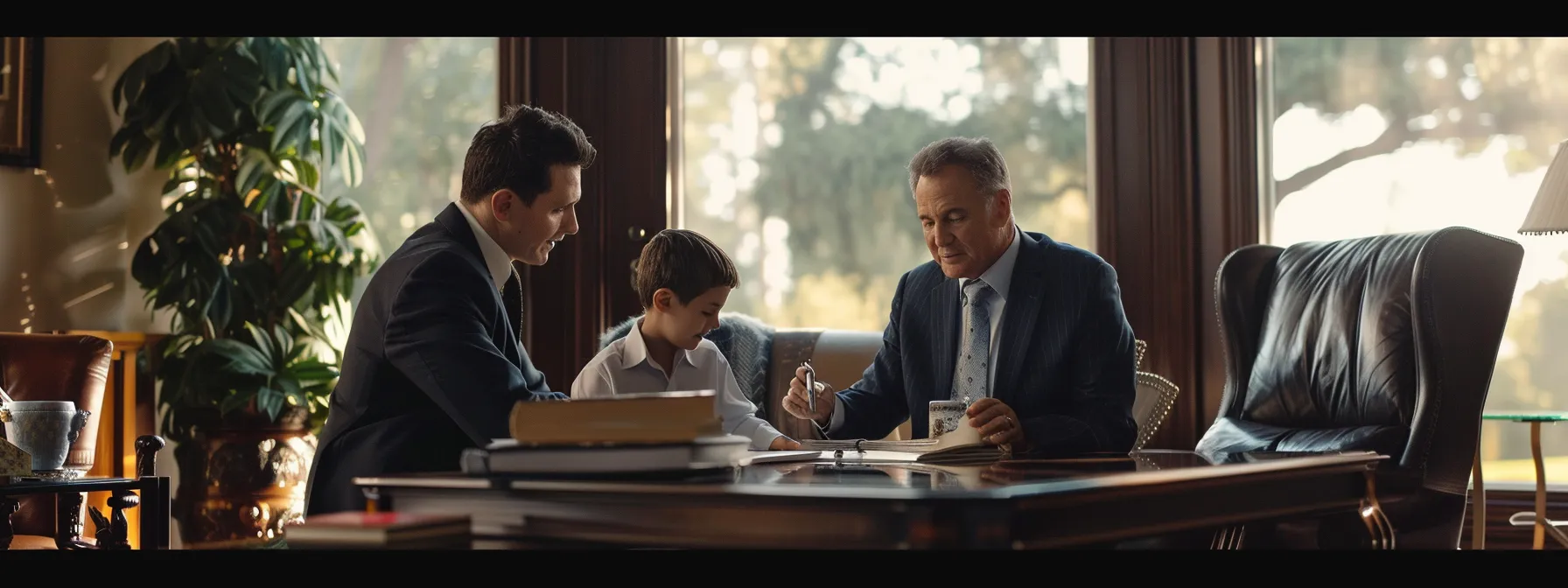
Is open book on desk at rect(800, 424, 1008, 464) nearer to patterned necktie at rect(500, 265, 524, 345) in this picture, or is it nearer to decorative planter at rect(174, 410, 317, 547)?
patterned necktie at rect(500, 265, 524, 345)

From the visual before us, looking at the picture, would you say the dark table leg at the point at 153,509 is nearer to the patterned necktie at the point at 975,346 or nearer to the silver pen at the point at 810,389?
the silver pen at the point at 810,389

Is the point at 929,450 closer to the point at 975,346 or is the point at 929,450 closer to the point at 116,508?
the point at 975,346

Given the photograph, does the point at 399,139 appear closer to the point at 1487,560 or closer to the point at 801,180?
the point at 801,180

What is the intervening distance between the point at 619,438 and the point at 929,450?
0.64 meters

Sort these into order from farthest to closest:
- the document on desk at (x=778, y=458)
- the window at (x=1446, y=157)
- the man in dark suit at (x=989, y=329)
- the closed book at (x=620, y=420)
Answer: the window at (x=1446, y=157) → the man in dark suit at (x=989, y=329) → the document on desk at (x=778, y=458) → the closed book at (x=620, y=420)

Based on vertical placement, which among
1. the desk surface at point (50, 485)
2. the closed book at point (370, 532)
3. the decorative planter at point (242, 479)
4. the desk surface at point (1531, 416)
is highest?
the closed book at point (370, 532)

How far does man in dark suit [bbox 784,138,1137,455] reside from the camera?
226 cm

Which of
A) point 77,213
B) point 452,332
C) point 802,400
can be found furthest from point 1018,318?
point 77,213

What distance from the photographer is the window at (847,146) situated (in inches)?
164

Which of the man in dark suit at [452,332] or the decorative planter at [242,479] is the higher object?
the man in dark suit at [452,332]

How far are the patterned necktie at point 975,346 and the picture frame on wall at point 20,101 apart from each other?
3.17 metres

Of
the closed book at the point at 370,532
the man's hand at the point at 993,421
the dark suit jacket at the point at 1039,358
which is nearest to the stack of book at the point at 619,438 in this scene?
the closed book at the point at 370,532

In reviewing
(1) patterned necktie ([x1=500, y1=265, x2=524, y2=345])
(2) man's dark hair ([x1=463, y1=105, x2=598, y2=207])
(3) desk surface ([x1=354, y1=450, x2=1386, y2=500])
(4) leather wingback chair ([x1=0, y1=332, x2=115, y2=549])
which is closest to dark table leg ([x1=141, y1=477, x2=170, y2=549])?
(4) leather wingback chair ([x1=0, y1=332, x2=115, y2=549])

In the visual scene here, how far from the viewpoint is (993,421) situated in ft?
6.23
